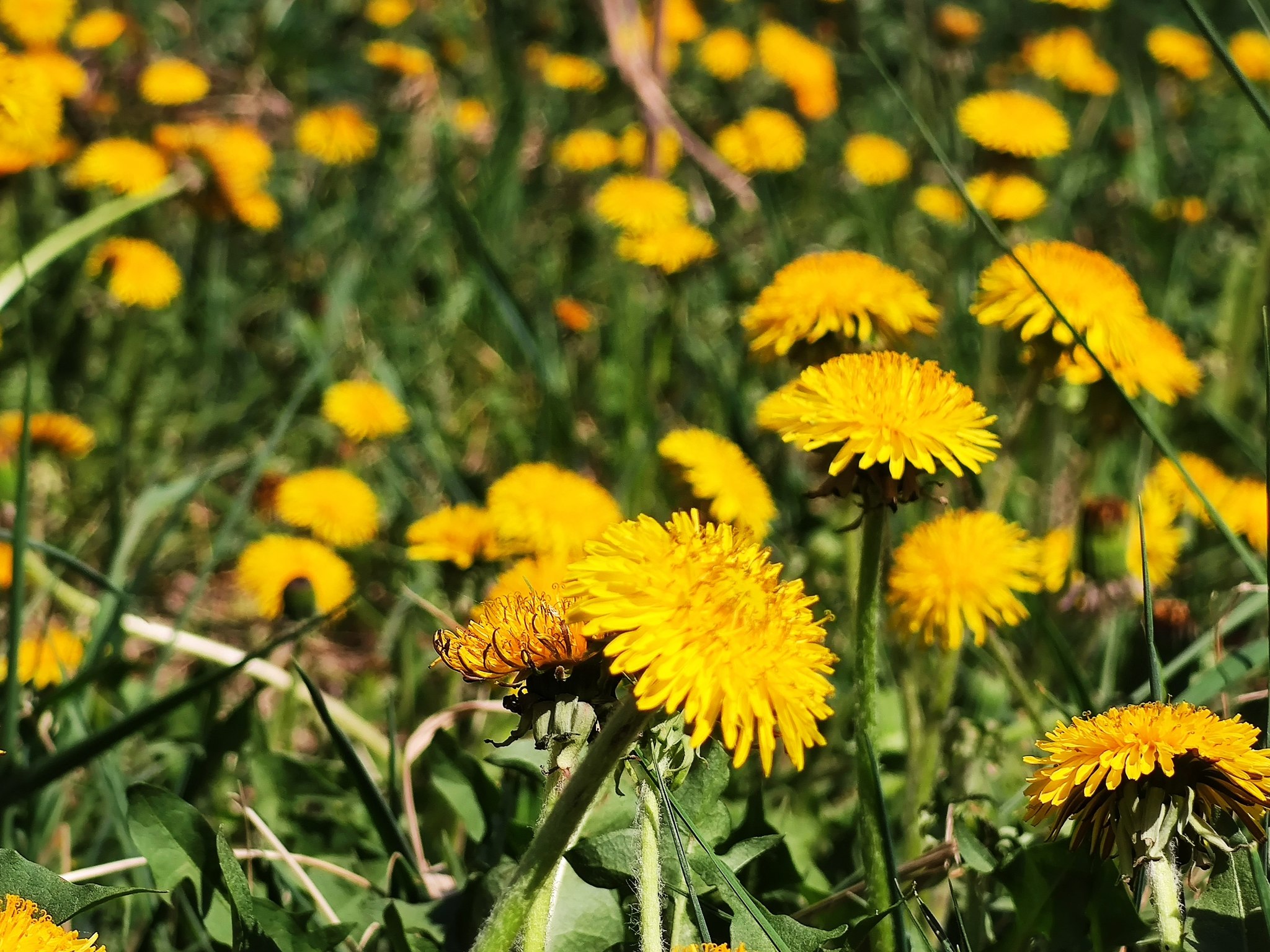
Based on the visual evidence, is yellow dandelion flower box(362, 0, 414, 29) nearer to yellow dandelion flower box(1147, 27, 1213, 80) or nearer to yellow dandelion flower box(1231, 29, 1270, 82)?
yellow dandelion flower box(1147, 27, 1213, 80)

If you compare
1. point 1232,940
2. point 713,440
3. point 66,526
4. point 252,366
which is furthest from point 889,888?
point 252,366

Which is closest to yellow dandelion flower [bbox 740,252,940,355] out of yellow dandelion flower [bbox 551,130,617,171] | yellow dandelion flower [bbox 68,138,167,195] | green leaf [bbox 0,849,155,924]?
green leaf [bbox 0,849,155,924]

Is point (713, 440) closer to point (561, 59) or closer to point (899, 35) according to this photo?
point (561, 59)

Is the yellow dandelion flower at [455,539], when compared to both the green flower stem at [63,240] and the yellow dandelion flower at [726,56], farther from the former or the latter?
the yellow dandelion flower at [726,56]

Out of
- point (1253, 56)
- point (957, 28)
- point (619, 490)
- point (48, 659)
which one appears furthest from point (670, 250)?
point (1253, 56)

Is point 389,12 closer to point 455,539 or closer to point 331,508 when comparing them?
point 331,508
